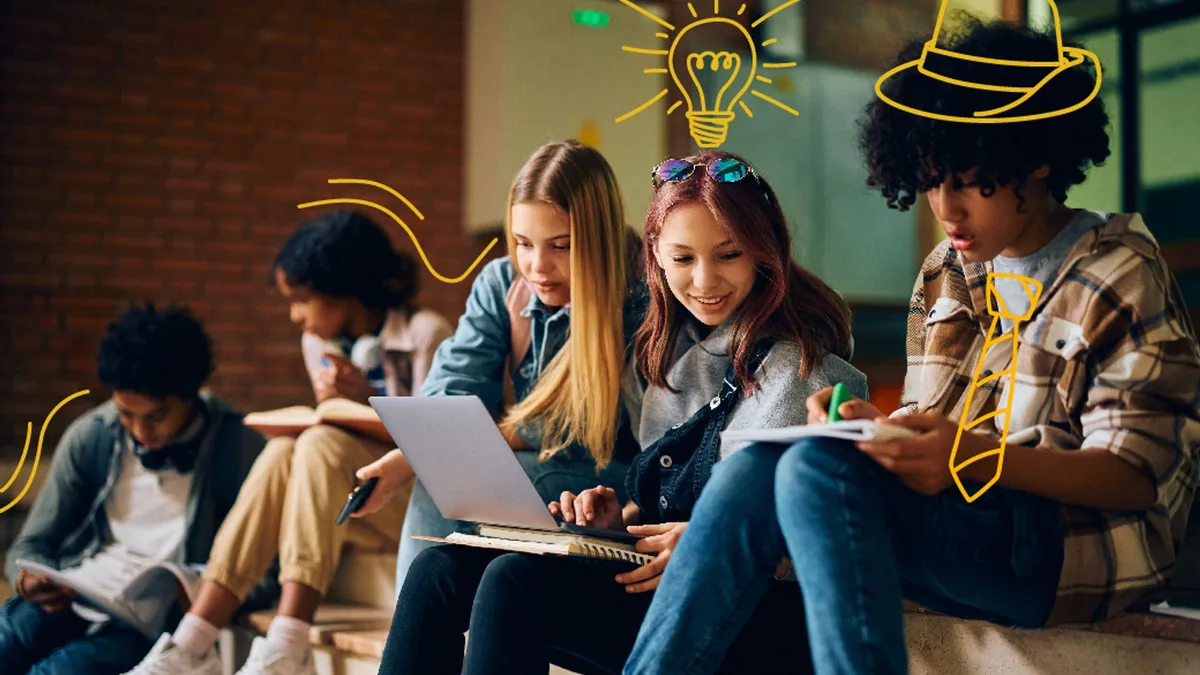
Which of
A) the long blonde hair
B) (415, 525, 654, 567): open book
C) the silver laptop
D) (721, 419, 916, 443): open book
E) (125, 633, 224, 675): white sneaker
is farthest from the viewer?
(125, 633, 224, 675): white sneaker

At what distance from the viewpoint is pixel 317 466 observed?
2178 millimetres

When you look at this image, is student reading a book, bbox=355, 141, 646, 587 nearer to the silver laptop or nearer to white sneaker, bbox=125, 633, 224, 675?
the silver laptop

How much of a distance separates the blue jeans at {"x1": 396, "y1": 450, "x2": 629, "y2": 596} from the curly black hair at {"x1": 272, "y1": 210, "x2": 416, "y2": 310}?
0.84 metres

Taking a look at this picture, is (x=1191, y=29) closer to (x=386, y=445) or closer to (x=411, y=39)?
(x=386, y=445)

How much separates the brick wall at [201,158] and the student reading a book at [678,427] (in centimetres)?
301

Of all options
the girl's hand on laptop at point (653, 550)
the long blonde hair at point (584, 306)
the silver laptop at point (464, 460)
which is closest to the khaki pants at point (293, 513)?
the long blonde hair at point (584, 306)

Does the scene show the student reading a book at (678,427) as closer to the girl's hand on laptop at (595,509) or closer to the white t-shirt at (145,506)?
the girl's hand on laptop at (595,509)

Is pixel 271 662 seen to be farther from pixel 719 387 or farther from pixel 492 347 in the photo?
pixel 719 387

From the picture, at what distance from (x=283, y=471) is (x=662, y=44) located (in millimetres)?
2005

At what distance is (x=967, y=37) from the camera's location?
1.28 metres

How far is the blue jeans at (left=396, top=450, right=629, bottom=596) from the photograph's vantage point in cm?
171

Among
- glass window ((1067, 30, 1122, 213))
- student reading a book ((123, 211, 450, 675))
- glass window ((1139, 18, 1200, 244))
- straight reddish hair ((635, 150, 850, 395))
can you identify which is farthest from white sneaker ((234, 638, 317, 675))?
glass window ((1139, 18, 1200, 244))

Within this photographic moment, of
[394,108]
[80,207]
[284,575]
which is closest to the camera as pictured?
[284,575]

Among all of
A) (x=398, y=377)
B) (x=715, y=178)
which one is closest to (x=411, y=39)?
(x=398, y=377)
